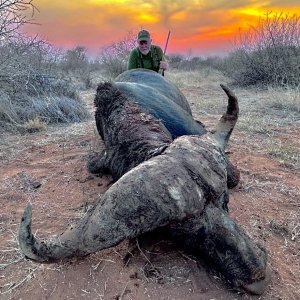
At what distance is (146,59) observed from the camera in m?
8.23

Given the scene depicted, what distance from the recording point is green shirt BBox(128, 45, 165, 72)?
26.4ft

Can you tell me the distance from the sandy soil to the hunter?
2.67 meters

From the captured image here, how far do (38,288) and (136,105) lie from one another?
2150 mm

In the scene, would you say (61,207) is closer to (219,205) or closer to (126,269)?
(126,269)

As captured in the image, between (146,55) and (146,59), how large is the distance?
0.27 ft

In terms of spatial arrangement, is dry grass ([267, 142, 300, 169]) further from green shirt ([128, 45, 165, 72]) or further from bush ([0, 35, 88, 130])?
bush ([0, 35, 88, 130])

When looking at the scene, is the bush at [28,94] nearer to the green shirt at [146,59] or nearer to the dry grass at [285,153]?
the green shirt at [146,59]

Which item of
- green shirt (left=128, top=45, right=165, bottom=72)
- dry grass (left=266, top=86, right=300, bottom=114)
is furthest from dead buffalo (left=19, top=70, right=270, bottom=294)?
dry grass (left=266, top=86, right=300, bottom=114)

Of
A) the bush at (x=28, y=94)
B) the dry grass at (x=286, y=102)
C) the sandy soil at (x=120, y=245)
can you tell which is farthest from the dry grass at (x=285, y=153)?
the bush at (x=28, y=94)

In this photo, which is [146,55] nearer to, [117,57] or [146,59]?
[146,59]

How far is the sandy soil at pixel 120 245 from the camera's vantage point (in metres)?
2.58

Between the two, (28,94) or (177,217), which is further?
(28,94)

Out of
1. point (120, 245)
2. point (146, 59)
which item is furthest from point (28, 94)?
point (120, 245)

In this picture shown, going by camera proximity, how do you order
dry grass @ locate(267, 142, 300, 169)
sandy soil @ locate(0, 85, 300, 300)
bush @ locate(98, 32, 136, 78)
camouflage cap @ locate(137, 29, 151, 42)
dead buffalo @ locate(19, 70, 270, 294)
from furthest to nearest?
1. bush @ locate(98, 32, 136, 78)
2. camouflage cap @ locate(137, 29, 151, 42)
3. dry grass @ locate(267, 142, 300, 169)
4. sandy soil @ locate(0, 85, 300, 300)
5. dead buffalo @ locate(19, 70, 270, 294)
